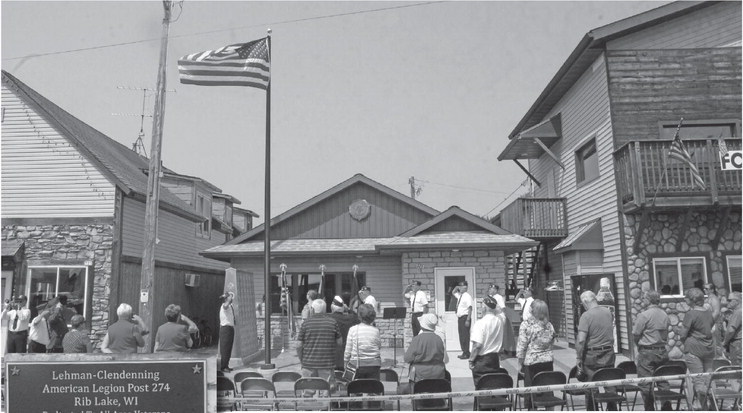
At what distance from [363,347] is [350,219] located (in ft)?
37.0

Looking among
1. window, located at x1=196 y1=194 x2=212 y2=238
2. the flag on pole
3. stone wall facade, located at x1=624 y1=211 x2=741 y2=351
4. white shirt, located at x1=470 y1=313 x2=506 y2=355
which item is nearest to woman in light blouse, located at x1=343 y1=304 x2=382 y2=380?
white shirt, located at x1=470 y1=313 x2=506 y2=355

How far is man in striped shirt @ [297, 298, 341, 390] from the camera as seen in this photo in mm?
7609

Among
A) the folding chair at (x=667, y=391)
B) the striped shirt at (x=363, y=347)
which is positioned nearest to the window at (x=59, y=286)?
the striped shirt at (x=363, y=347)

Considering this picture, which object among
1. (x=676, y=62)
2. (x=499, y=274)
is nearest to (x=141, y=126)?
(x=499, y=274)

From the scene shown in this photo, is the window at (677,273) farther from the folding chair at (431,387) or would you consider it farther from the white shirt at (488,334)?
the folding chair at (431,387)

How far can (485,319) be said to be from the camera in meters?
7.16

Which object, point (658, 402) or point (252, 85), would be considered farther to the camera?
point (252, 85)

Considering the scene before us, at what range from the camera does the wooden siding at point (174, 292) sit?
1603 cm

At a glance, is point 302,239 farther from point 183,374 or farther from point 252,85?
point 183,374

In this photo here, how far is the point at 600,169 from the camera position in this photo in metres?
15.2

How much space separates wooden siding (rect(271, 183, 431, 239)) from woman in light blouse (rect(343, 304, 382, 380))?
11047 mm

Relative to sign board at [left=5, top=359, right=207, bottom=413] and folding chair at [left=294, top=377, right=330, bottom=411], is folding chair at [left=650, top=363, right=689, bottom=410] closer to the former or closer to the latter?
folding chair at [left=294, top=377, right=330, bottom=411]

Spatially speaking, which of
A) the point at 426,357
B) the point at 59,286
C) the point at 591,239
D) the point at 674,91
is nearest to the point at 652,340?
the point at 426,357

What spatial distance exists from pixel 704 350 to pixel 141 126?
2324cm
